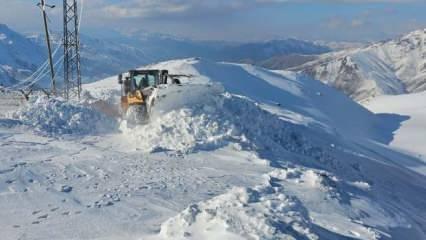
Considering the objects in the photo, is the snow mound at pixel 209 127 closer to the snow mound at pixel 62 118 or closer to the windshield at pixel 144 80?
the snow mound at pixel 62 118

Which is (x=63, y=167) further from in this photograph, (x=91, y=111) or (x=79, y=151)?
(x=91, y=111)

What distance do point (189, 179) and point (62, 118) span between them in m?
7.20

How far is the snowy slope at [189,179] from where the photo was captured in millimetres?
10516

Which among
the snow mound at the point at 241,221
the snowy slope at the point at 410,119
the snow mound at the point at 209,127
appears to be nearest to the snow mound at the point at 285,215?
the snow mound at the point at 241,221

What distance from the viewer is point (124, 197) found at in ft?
40.6

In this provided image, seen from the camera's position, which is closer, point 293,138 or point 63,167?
point 63,167

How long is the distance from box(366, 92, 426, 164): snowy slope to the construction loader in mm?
18436

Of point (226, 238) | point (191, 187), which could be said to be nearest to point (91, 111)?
point (191, 187)

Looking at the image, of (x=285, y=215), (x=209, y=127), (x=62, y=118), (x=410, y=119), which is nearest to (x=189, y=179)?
(x=285, y=215)

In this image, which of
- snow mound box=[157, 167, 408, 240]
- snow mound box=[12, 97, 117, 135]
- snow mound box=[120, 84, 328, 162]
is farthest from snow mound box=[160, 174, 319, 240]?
snow mound box=[12, 97, 117, 135]

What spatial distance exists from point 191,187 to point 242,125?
19.3 feet

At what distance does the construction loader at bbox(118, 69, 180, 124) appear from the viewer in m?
19.7

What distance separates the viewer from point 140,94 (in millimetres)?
20125

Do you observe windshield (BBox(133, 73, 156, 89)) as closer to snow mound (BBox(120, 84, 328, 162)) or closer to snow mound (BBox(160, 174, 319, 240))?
snow mound (BBox(120, 84, 328, 162))
